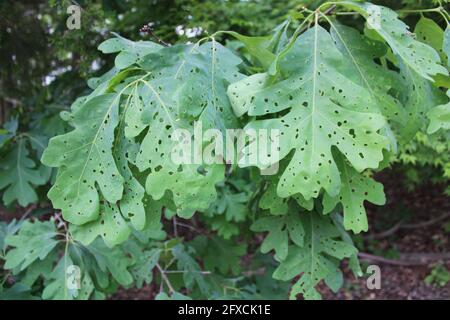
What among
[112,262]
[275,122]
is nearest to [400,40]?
[275,122]

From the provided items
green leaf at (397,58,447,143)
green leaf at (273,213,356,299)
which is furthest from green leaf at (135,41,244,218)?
green leaf at (273,213,356,299)

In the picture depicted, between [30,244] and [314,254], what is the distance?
5.24 feet

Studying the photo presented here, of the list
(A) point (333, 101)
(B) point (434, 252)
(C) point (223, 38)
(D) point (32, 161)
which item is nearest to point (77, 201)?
(A) point (333, 101)

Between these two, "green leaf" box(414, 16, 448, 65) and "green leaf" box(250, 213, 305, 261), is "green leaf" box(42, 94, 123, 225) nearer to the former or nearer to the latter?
"green leaf" box(250, 213, 305, 261)

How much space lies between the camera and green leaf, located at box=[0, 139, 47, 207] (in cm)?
322

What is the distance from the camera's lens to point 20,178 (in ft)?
10.6

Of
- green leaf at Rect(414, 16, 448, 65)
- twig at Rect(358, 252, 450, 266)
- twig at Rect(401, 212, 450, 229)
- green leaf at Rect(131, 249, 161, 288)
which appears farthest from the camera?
twig at Rect(401, 212, 450, 229)

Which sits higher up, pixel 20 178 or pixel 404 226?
pixel 20 178

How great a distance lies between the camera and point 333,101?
1837 millimetres

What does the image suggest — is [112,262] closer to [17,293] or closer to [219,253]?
[17,293]

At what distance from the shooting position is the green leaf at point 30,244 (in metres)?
2.77

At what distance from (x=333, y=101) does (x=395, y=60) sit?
615mm

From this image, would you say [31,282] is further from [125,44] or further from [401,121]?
[401,121]

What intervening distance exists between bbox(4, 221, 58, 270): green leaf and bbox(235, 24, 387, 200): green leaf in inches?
63.9
